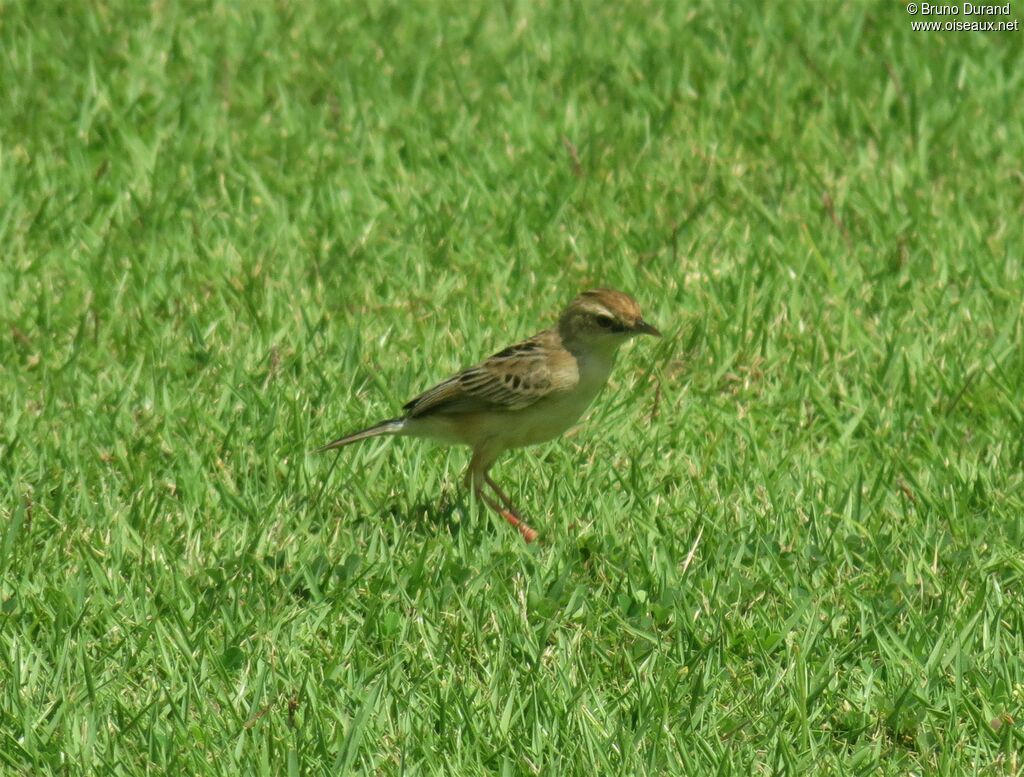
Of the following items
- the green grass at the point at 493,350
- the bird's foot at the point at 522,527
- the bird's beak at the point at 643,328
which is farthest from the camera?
the bird's beak at the point at 643,328

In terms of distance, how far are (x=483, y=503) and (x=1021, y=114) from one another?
19.8 feet

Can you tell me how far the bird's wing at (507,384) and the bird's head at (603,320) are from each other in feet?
0.38

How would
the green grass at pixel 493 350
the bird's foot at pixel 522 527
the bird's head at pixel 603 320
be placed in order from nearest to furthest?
the green grass at pixel 493 350 → the bird's foot at pixel 522 527 → the bird's head at pixel 603 320

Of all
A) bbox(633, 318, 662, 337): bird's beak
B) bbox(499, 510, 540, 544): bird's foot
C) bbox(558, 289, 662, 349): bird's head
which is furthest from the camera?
bbox(558, 289, 662, 349): bird's head

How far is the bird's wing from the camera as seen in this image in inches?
304

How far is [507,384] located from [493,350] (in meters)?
1.50

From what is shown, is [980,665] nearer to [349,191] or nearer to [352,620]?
[352,620]

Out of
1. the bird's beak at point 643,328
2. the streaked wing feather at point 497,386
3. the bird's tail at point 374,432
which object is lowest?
the bird's tail at point 374,432

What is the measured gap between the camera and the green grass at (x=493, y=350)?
609 cm

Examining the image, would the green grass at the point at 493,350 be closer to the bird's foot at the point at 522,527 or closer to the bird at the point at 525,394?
the bird's foot at the point at 522,527

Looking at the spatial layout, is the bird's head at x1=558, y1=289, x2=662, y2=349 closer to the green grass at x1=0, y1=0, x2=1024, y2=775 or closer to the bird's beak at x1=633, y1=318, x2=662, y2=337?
the bird's beak at x1=633, y1=318, x2=662, y2=337

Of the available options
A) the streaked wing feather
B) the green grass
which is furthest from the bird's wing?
the green grass

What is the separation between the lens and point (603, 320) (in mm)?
7742

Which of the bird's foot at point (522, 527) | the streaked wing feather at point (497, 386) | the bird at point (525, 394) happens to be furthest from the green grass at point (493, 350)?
the streaked wing feather at point (497, 386)
